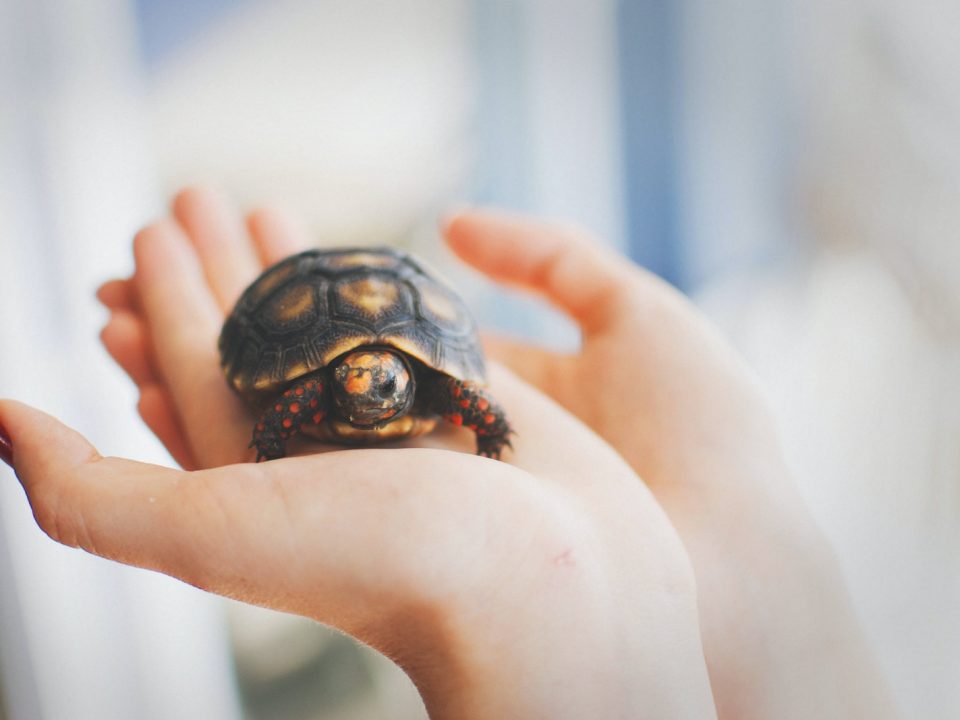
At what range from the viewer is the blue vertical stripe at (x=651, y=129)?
1.32m

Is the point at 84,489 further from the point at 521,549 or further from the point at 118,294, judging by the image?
the point at 118,294

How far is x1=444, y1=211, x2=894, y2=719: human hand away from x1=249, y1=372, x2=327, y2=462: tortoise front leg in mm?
357

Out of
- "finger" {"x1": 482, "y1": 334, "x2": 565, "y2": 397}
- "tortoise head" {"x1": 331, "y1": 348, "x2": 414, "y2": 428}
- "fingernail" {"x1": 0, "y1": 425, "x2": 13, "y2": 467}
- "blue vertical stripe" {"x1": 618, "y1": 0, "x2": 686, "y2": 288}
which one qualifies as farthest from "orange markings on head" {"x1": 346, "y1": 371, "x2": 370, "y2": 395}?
"blue vertical stripe" {"x1": 618, "y1": 0, "x2": 686, "y2": 288}

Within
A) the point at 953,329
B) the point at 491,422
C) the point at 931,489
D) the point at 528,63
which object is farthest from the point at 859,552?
the point at 528,63

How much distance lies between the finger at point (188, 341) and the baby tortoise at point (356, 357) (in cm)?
5

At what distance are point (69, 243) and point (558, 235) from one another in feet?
2.18

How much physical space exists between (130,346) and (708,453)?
716mm

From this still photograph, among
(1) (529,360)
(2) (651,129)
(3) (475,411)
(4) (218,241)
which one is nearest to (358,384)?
(3) (475,411)

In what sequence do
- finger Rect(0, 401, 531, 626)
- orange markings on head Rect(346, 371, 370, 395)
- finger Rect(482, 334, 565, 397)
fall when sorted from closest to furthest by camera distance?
finger Rect(0, 401, 531, 626) → orange markings on head Rect(346, 371, 370, 395) → finger Rect(482, 334, 565, 397)

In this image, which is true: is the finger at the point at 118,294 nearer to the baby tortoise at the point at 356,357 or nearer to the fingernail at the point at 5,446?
the baby tortoise at the point at 356,357

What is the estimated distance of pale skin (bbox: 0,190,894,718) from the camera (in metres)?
0.59

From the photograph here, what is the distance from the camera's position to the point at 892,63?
34.7 inches

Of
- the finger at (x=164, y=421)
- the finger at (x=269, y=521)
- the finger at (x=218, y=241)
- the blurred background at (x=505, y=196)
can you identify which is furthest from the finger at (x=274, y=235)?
the finger at (x=269, y=521)

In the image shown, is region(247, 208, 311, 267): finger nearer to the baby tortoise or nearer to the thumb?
the baby tortoise
